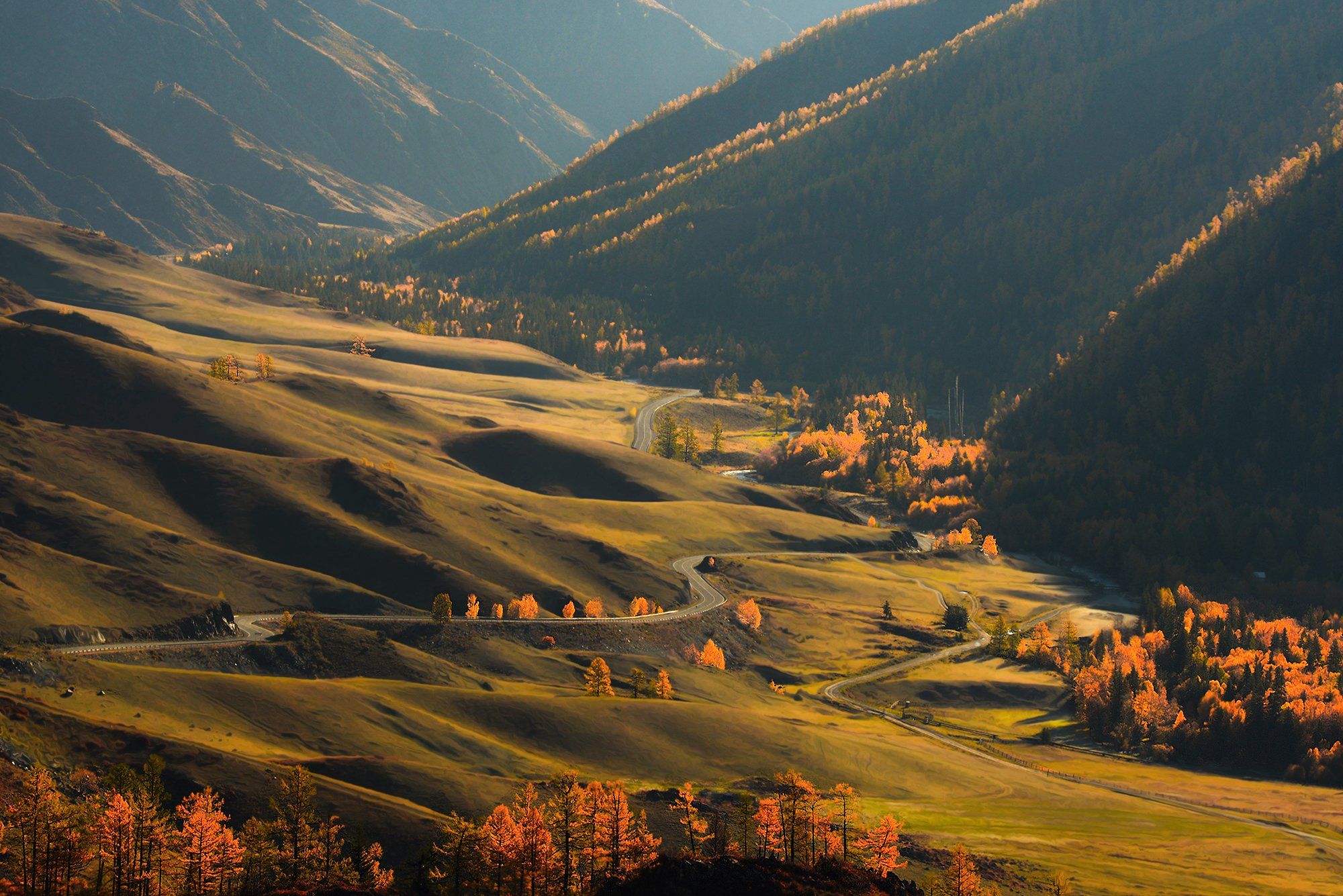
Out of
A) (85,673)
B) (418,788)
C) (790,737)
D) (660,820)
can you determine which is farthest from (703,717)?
(85,673)

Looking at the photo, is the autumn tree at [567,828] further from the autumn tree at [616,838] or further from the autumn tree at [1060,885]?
the autumn tree at [1060,885]

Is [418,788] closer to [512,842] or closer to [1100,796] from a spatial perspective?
[512,842]

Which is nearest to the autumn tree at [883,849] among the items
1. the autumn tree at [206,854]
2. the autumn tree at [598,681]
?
the autumn tree at [206,854]

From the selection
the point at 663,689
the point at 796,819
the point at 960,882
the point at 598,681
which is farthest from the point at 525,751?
the point at 960,882

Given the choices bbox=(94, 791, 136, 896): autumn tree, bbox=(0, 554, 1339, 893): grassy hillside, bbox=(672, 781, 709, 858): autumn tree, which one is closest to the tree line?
bbox=(94, 791, 136, 896): autumn tree

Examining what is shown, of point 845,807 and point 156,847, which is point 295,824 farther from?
point 845,807

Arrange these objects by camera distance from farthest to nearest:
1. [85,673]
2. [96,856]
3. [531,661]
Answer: [531,661] → [85,673] → [96,856]
